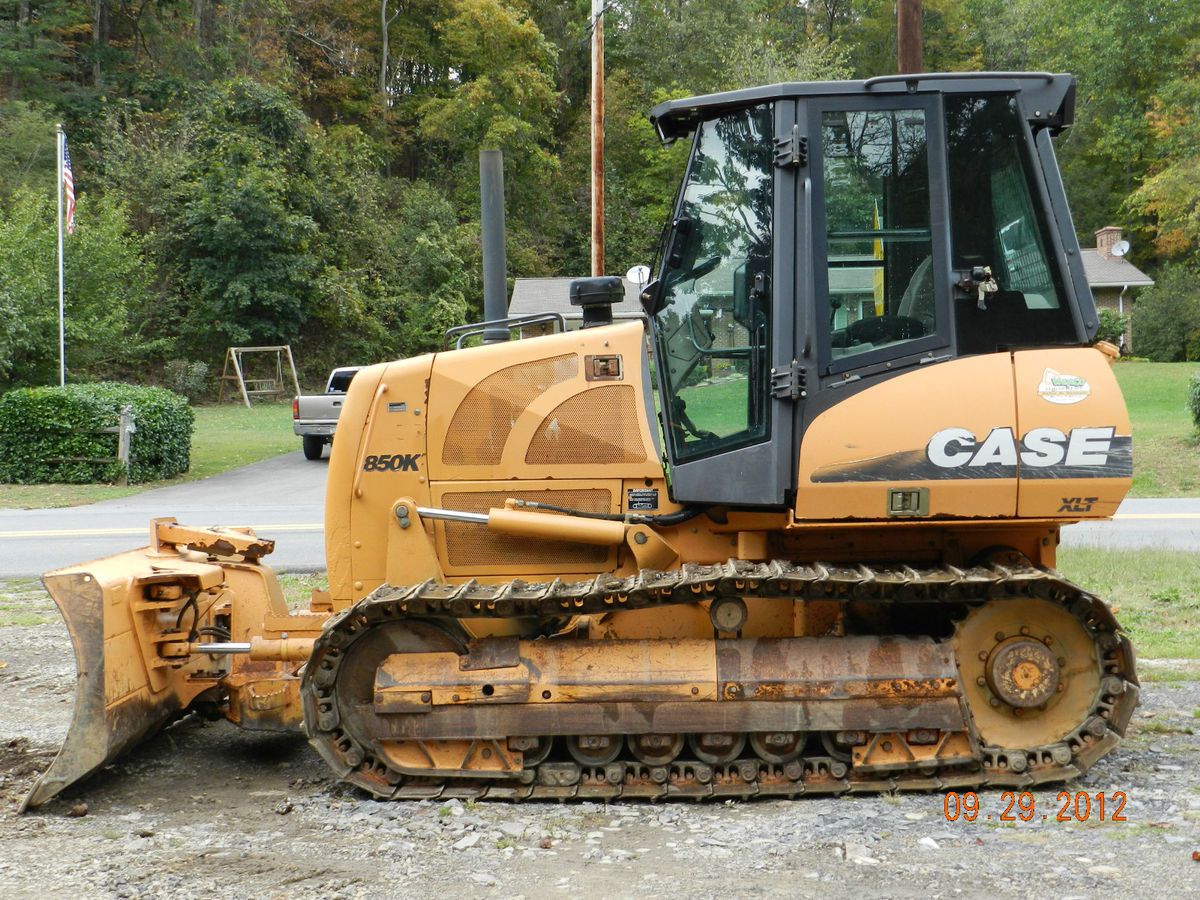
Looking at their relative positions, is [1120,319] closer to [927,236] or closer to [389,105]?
[389,105]

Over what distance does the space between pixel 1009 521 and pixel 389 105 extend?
5278 cm

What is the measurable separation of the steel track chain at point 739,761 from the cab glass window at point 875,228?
1.03 m

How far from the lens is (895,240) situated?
5156 mm

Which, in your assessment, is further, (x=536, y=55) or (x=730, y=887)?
(x=536, y=55)

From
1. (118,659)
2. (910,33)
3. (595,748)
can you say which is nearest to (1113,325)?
(910,33)

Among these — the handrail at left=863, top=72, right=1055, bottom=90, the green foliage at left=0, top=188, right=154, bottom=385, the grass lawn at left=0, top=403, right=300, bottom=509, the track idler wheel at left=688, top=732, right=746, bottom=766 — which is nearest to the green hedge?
the grass lawn at left=0, top=403, right=300, bottom=509

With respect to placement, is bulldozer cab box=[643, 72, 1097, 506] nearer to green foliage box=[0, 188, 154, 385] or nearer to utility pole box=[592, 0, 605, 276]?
utility pole box=[592, 0, 605, 276]

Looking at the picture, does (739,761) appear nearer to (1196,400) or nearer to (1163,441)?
(1196,400)

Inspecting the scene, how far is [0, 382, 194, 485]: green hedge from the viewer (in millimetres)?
19094

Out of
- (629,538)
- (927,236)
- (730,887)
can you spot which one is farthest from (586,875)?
(927,236)

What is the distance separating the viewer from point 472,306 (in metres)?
47.9

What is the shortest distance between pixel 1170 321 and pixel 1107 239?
6.80 metres

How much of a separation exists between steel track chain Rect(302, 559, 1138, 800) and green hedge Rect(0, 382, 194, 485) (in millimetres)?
15309
